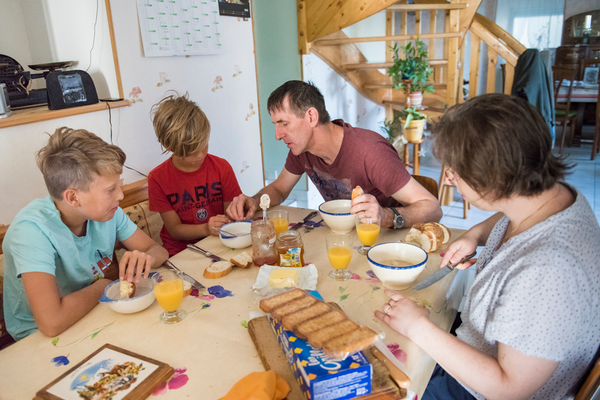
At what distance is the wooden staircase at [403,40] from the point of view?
3.63m

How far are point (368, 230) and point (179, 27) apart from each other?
182cm

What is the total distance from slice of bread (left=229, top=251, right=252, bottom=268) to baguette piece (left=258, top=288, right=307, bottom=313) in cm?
31

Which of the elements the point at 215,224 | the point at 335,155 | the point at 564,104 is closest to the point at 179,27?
the point at 335,155

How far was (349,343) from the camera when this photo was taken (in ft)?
2.78

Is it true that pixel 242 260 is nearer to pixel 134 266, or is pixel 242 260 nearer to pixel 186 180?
pixel 134 266

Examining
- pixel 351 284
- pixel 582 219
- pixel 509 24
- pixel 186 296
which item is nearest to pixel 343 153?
pixel 351 284

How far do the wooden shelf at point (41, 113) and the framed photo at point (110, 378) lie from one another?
1.26m

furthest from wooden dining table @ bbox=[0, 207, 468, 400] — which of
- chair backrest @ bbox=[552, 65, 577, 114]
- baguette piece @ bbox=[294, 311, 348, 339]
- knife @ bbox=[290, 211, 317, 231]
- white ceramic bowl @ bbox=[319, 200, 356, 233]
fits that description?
chair backrest @ bbox=[552, 65, 577, 114]

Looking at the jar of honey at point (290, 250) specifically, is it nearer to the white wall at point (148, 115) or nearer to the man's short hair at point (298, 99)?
the man's short hair at point (298, 99)

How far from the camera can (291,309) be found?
100cm

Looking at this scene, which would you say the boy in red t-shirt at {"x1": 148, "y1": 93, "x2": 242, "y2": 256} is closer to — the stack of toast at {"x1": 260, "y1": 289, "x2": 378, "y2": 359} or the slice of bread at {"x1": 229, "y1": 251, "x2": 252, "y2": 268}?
the slice of bread at {"x1": 229, "y1": 251, "x2": 252, "y2": 268}

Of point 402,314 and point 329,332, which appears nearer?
point 329,332

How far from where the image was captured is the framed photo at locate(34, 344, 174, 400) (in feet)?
2.79

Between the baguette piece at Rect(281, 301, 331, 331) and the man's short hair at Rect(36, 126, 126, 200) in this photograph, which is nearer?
the baguette piece at Rect(281, 301, 331, 331)
